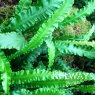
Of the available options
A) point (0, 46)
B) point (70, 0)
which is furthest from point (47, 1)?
point (0, 46)

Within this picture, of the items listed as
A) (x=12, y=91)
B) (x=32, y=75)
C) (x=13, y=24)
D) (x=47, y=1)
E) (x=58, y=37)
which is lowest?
(x=12, y=91)

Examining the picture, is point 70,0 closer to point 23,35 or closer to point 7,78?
point 23,35

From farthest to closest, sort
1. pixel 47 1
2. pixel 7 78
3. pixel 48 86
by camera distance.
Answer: pixel 47 1
pixel 48 86
pixel 7 78

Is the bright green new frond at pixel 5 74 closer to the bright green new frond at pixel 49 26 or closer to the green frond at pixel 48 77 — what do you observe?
the green frond at pixel 48 77

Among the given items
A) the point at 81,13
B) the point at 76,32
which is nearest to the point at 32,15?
the point at 81,13

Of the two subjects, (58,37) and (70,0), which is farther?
(58,37)

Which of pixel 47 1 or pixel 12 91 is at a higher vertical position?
pixel 47 1

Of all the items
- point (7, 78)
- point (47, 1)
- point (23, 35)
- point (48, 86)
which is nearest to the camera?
point (7, 78)

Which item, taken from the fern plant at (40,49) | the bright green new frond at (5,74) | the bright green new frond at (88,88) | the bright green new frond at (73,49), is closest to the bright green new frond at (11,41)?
the fern plant at (40,49)
